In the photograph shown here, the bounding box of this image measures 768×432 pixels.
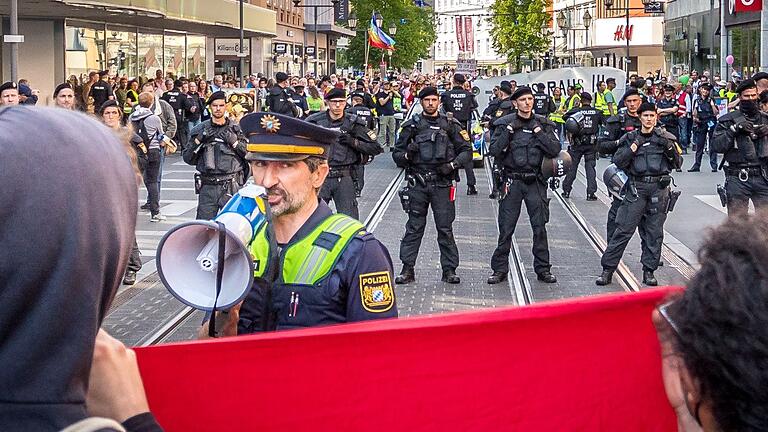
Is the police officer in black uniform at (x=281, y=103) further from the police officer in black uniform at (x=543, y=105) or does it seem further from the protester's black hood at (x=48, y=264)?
the protester's black hood at (x=48, y=264)

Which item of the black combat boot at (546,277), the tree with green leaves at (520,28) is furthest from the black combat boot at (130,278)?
the tree with green leaves at (520,28)

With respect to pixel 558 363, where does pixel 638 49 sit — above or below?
above

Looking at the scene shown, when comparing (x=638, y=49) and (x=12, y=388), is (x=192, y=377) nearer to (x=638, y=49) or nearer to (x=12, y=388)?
(x=12, y=388)

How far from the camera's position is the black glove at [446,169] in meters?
12.3

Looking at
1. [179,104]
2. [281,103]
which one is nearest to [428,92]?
[281,103]

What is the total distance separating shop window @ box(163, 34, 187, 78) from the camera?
44.9 m

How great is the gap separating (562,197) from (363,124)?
7.65 metres

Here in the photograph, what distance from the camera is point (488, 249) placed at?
14.6 m

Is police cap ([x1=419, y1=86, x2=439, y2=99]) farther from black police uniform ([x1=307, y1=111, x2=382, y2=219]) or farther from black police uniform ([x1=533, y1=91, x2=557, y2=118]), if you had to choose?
black police uniform ([x1=533, y1=91, x2=557, y2=118])

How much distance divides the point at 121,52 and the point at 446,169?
93.2 feet

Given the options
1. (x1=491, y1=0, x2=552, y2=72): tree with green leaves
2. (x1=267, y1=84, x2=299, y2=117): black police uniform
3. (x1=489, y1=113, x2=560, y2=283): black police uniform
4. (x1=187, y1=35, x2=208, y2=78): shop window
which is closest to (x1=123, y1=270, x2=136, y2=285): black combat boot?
(x1=489, y1=113, x2=560, y2=283): black police uniform

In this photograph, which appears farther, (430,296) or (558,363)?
(430,296)

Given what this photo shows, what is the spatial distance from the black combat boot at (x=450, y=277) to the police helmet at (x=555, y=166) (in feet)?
4.54

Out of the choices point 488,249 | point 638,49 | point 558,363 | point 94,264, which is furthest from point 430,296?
point 638,49
